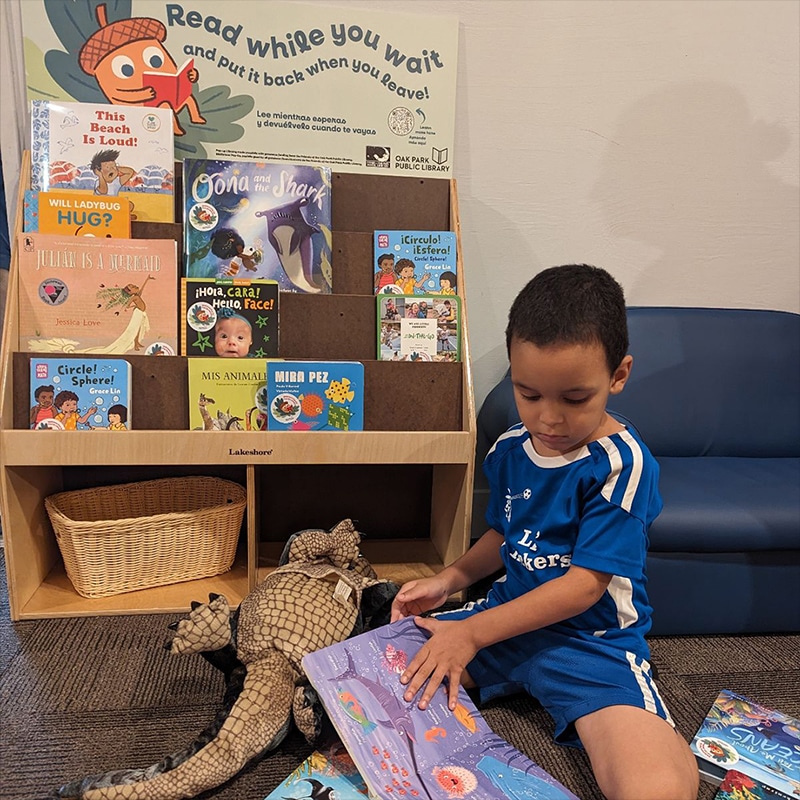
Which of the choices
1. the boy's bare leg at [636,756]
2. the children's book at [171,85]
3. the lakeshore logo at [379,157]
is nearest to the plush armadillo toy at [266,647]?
the boy's bare leg at [636,756]

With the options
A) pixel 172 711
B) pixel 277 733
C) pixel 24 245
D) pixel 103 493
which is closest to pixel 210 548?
pixel 103 493

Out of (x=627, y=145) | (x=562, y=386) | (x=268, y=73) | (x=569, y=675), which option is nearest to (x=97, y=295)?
(x=268, y=73)

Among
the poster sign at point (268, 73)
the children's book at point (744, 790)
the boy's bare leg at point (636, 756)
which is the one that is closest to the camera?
the boy's bare leg at point (636, 756)

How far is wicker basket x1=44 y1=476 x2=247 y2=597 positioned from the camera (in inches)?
58.5

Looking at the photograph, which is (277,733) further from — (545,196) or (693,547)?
(545,196)

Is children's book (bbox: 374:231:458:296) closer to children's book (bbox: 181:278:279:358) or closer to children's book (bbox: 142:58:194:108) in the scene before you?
children's book (bbox: 181:278:279:358)

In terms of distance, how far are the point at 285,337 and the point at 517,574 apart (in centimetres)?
76

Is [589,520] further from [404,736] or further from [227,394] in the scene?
[227,394]

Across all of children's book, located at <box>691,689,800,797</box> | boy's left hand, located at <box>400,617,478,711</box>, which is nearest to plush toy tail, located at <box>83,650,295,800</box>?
boy's left hand, located at <box>400,617,478,711</box>

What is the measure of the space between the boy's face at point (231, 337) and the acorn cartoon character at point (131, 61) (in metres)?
0.55

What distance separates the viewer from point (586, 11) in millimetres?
1785

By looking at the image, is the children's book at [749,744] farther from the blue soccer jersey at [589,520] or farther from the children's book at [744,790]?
the blue soccer jersey at [589,520]

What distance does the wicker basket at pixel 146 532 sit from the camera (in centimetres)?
149

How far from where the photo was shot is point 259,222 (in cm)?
159
